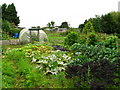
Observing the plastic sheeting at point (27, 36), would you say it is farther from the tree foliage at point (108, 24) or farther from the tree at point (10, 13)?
the tree at point (10, 13)

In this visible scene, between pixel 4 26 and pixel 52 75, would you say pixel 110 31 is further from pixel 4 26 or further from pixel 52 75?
pixel 52 75

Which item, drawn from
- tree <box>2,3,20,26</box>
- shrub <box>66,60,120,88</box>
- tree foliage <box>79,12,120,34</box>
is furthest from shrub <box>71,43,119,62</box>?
tree <box>2,3,20,26</box>

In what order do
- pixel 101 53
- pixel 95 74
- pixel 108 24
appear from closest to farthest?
1. pixel 95 74
2. pixel 101 53
3. pixel 108 24

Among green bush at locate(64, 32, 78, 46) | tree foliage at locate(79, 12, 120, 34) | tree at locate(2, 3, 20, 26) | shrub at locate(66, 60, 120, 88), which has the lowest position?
shrub at locate(66, 60, 120, 88)

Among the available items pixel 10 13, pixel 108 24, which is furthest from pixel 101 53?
pixel 10 13

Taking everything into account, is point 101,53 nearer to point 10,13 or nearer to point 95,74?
point 95,74

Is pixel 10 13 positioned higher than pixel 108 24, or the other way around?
pixel 10 13

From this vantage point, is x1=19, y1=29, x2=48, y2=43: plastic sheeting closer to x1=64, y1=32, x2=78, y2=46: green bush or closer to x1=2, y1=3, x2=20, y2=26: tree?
x1=64, y1=32, x2=78, y2=46: green bush

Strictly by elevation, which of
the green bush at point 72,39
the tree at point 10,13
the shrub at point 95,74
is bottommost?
the shrub at point 95,74

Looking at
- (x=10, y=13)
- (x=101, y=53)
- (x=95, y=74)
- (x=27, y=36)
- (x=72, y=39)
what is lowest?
(x=95, y=74)

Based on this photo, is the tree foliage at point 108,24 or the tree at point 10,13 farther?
the tree at point 10,13

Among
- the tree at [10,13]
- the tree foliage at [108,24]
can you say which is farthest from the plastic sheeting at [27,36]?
the tree at [10,13]

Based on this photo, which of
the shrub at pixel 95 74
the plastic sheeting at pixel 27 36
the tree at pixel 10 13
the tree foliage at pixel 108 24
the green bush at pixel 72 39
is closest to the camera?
the shrub at pixel 95 74

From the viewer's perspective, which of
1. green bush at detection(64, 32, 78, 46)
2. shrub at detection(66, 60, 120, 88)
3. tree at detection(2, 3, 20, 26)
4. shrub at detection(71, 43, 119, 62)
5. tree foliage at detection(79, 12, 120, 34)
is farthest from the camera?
tree at detection(2, 3, 20, 26)
